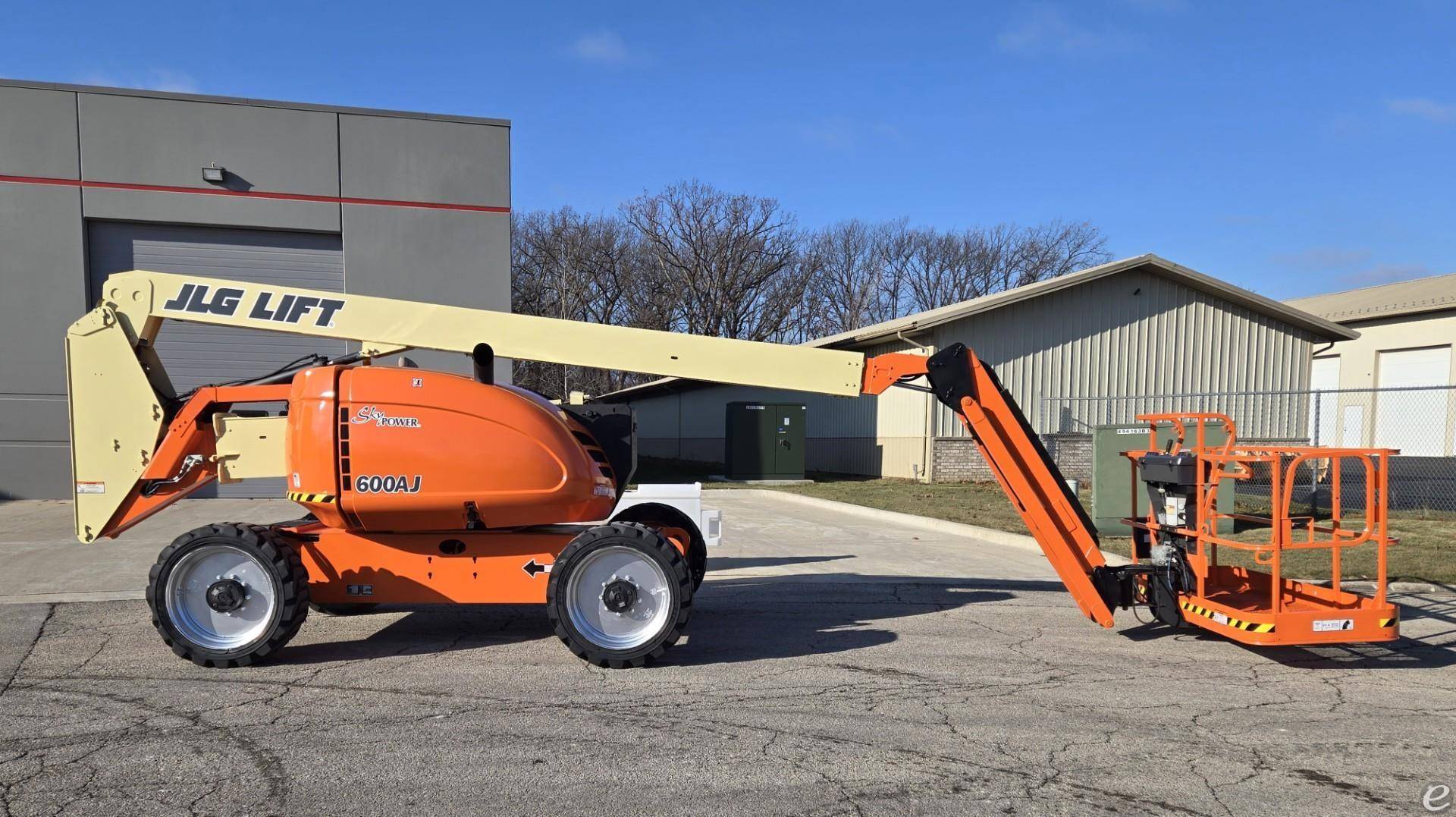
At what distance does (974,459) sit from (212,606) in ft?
65.4

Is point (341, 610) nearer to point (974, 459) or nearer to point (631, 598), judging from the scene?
point (631, 598)

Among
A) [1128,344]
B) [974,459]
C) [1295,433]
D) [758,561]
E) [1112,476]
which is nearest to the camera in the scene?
[758,561]

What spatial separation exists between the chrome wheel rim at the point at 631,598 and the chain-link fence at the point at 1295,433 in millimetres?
14286

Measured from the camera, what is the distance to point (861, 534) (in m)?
14.5

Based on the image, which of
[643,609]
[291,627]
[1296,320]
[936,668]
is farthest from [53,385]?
[1296,320]

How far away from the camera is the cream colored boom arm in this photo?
6.98 metres

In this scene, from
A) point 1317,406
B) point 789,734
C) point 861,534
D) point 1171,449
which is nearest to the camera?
point 789,734

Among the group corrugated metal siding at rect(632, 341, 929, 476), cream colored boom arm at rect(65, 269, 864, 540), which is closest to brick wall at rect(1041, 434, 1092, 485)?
corrugated metal siding at rect(632, 341, 929, 476)

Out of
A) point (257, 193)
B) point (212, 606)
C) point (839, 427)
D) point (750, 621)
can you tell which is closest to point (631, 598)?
point (750, 621)

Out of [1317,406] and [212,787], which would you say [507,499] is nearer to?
[212,787]

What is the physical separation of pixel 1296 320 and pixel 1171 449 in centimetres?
2218

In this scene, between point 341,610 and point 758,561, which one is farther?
point 758,561

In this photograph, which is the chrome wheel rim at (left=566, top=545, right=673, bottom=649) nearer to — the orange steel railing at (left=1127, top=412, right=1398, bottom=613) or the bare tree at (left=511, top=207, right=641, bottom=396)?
the orange steel railing at (left=1127, top=412, right=1398, bottom=613)

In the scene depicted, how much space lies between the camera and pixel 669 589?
6.64 m
